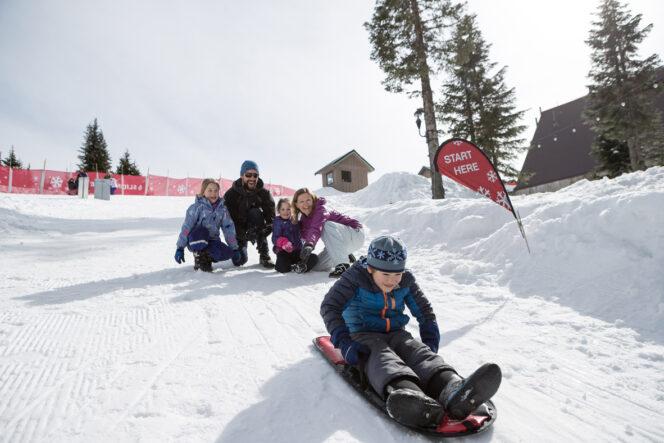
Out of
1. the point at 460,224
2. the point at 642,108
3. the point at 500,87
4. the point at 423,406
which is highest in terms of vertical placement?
the point at 500,87

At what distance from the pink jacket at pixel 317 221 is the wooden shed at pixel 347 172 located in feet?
80.8

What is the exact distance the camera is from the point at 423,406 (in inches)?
58.7

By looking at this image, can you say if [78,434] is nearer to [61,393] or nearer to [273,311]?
[61,393]

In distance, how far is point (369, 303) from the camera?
7.51ft

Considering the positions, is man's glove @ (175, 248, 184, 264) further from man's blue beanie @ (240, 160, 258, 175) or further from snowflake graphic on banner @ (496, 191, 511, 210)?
snowflake graphic on banner @ (496, 191, 511, 210)

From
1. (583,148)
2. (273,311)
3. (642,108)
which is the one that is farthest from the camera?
(583,148)

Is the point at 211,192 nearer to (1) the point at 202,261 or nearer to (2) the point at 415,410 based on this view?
(1) the point at 202,261

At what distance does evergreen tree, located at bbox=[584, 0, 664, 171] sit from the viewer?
1703 centimetres

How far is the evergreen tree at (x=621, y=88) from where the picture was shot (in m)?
17.0

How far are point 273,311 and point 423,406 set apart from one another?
2110 mm

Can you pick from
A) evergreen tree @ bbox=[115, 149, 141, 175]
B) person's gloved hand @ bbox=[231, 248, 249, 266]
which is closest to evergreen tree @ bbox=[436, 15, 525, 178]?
person's gloved hand @ bbox=[231, 248, 249, 266]

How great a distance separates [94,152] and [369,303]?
2001 inches

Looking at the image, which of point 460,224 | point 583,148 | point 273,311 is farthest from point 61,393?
point 583,148

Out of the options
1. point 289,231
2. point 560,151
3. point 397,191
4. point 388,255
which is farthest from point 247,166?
point 560,151
